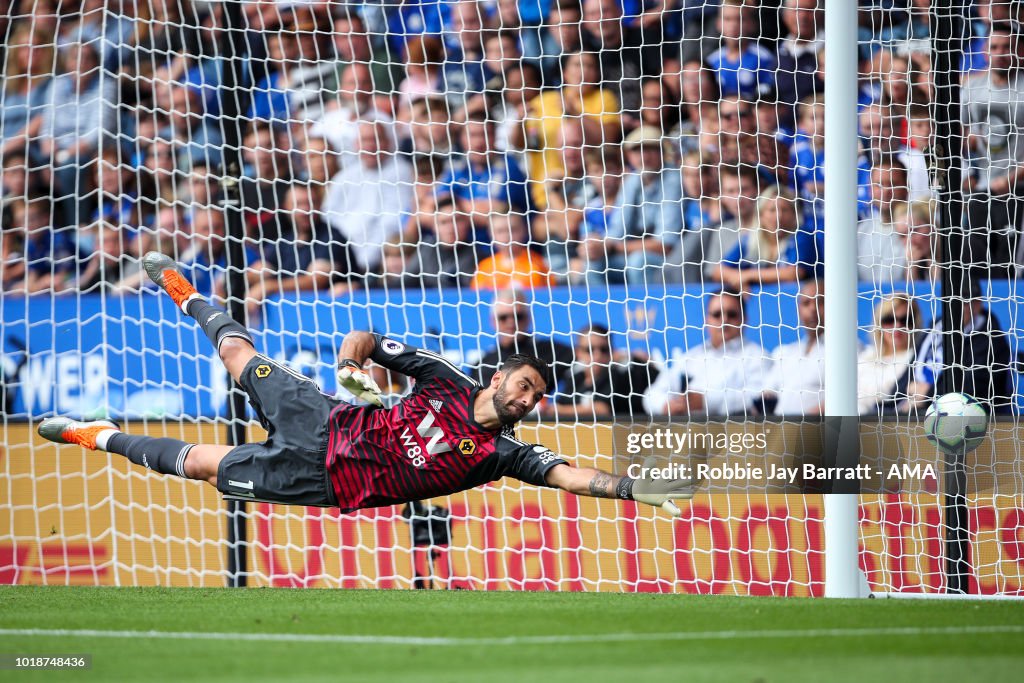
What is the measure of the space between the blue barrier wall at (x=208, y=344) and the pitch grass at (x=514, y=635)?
2.32 m

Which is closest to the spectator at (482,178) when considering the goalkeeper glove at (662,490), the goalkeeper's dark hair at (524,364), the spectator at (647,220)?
the spectator at (647,220)

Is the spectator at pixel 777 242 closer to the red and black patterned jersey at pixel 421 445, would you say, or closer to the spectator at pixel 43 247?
the red and black patterned jersey at pixel 421 445

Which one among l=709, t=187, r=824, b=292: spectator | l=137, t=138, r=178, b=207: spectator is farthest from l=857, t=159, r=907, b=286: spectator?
l=137, t=138, r=178, b=207: spectator

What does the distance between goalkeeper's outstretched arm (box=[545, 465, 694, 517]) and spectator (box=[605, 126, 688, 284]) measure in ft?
10.0

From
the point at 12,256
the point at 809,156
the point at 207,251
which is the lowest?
the point at 207,251

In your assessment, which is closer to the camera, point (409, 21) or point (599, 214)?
point (599, 214)

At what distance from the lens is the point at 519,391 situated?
5.99m

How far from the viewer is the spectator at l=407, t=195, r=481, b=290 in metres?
9.09

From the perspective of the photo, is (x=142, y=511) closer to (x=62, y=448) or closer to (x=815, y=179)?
(x=62, y=448)

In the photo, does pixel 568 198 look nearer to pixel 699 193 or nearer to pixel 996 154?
pixel 699 193

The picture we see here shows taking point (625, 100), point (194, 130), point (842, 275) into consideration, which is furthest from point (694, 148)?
point (194, 130)

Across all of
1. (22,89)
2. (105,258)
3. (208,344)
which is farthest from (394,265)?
(22,89)

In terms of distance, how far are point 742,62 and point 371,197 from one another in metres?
2.85

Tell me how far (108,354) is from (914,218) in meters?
5.57
